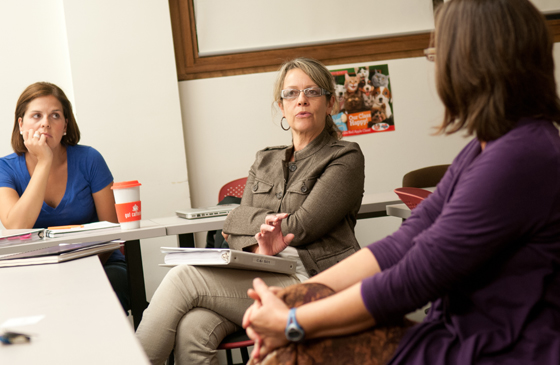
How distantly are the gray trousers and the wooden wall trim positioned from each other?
224 centimetres

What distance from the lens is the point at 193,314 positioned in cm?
157

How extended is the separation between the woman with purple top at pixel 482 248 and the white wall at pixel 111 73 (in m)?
2.61

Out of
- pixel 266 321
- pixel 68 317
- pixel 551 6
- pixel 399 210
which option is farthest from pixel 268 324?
pixel 551 6

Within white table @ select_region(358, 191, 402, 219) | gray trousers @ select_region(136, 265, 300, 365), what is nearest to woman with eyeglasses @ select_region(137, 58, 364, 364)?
gray trousers @ select_region(136, 265, 300, 365)

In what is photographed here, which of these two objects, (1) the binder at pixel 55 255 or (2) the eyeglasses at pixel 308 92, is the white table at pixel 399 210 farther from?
(1) the binder at pixel 55 255

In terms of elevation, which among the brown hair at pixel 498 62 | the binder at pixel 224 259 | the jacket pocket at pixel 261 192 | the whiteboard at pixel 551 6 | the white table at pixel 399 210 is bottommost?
the white table at pixel 399 210

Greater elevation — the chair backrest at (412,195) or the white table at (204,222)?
the chair backrest at (412,195)

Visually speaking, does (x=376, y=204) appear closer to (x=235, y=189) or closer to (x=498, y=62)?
(x=235, y=189)

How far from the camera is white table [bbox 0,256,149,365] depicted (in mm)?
747

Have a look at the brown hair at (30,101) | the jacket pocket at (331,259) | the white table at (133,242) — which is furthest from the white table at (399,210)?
the brown hair at (30,101)

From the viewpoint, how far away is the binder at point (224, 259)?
58.1 inches

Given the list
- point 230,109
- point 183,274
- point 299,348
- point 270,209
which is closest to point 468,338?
point 299,348

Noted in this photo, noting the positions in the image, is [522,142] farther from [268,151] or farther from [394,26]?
[394,26]

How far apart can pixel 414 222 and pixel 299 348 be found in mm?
405
